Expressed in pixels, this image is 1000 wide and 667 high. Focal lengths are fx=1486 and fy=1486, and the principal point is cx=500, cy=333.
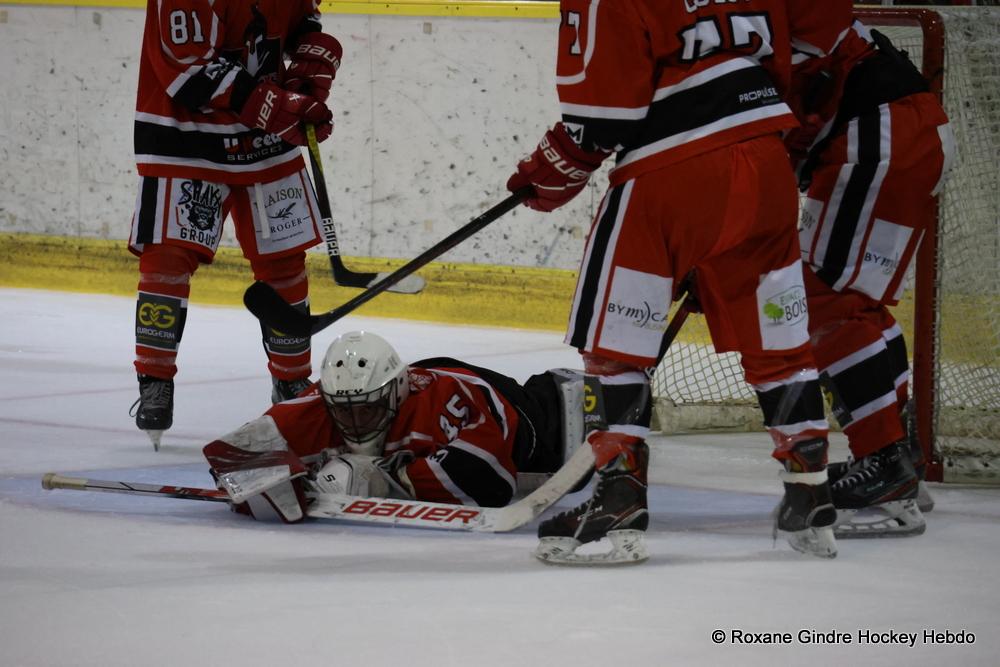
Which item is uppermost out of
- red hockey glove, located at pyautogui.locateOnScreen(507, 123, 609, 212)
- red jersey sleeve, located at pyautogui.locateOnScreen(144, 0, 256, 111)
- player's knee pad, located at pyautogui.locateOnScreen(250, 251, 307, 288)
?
red jersey sleeve, located at pyautogui.locateOnScreen(144, 0, 256, 111)

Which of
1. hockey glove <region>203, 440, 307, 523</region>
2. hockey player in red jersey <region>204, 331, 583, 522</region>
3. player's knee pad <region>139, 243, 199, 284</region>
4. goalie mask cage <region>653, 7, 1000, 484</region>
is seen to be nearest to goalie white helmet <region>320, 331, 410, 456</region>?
hockey player in red jersey <region>204, 331, 583, 522</region>

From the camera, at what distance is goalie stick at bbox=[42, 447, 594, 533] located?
266 centimetres

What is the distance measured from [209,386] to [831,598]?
2576mm

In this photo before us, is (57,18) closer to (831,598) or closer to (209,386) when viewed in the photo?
(209,386)

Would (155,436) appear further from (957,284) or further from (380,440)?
(957,284)

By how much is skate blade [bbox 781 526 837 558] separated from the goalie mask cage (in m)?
0.81

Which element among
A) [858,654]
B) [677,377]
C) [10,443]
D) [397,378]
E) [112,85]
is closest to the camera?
[858,654]

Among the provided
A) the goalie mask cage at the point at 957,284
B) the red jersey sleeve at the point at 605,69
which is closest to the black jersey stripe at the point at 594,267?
the red jersey sleeve at the point at 605,69

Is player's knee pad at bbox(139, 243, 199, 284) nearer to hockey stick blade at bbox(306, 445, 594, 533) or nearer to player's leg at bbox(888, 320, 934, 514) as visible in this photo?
hockey stick blade at bbox(306, 445, 594, 533)

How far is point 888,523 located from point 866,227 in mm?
537

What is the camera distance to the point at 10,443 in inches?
137

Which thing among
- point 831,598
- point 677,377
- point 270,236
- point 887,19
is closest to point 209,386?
point 270,236

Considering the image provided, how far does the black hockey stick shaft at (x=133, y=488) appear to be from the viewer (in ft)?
9.10

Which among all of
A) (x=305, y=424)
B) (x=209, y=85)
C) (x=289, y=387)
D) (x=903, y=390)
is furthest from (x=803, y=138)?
(x=289, y=387)
